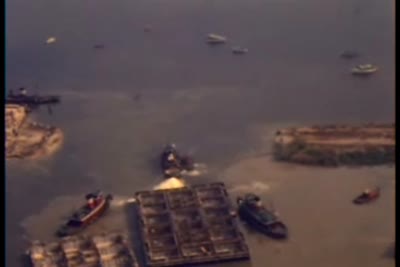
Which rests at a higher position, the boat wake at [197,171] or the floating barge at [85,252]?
the floating barge at [85,252]

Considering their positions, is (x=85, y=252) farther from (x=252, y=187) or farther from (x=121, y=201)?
(x=252, y=187)

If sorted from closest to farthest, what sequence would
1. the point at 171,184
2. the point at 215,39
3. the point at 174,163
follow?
the point at 171,184, the point at 174,163, the point at 215,39

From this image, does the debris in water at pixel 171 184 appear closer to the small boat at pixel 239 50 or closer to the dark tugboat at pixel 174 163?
the dark tugboat at pixel 174 163

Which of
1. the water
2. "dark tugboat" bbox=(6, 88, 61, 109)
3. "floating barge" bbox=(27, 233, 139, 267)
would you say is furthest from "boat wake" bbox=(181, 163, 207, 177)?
"dark tugboat" bbox=(6, 88, 61, 109)

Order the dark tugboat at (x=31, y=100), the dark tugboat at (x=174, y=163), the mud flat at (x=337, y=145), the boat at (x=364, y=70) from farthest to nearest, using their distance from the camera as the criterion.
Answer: the boat at (x=364, y=70) → the dark tugboat at (x=31, y=100) → the mud flat at (x=337, y=145) → the dark tugboat at (x=174, y=163)

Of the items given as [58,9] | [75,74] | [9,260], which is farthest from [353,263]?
[58,9]

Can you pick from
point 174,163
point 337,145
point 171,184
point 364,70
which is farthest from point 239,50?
point 171,184

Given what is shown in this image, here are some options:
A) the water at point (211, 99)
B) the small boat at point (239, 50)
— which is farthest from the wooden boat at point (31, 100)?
the small boat at point (239, 50)
